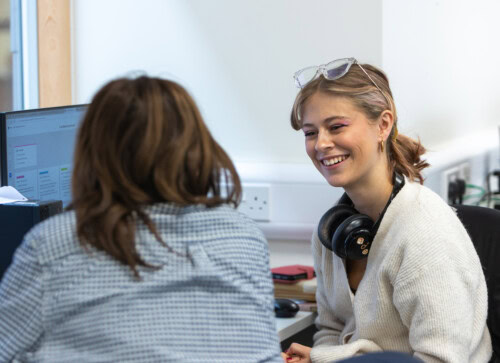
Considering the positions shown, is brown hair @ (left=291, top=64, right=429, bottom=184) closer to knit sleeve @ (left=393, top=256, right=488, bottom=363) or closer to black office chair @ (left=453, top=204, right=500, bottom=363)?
black office chair @ (left=453, top=204, right=500, bottom=363)

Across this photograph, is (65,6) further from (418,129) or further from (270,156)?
(418,129)

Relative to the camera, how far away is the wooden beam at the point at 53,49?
2674 mm

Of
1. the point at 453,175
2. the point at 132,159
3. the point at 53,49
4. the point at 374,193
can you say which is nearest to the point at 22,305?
the point at 132,159

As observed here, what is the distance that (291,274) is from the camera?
217 centimetres

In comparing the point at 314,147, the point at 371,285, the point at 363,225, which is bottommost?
the point at 371,285

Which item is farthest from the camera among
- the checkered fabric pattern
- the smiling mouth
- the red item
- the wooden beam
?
the wooden beam

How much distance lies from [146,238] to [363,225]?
0.70m

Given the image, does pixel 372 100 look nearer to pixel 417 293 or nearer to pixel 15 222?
pixel 417 293

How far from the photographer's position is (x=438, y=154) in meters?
2.88

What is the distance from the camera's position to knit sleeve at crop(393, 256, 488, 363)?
1519mm

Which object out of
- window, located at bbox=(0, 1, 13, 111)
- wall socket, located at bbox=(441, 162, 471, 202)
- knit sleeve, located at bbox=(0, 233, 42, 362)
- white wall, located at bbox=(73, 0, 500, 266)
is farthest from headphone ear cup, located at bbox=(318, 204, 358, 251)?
window, located at bbox=(0, 1, 13, 111)

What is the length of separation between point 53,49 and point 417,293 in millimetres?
1673

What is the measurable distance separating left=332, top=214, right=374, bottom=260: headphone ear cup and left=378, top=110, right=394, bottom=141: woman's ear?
192 mm

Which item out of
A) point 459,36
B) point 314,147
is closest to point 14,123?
point 314,147
